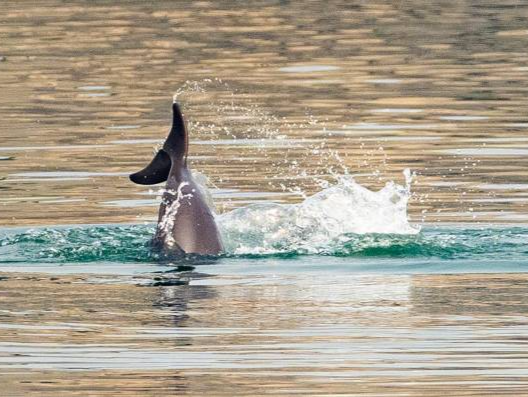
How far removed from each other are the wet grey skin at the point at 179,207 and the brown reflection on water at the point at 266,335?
78 centimetres

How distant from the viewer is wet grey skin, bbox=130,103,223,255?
15.4m

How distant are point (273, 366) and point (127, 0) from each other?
3206 centimetres

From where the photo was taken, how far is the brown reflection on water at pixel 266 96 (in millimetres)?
19688

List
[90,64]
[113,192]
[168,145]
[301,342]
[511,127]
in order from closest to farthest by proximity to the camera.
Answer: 1. [301,342]
2. [168,145]
3. [113,192]
4. [511,127]
5. [90,64]

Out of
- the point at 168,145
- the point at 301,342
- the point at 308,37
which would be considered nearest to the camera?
the point at 301,342

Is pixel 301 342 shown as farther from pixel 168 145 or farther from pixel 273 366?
pixel 168 145

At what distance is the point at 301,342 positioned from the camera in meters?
12.4

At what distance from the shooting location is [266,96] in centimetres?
2688

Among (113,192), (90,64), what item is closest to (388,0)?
(90,64)

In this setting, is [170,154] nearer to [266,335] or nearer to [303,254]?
[303,254]

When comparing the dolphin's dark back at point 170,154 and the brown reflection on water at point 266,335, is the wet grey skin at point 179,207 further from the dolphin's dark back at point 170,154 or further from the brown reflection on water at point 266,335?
the brown reflection on water at point 266,335

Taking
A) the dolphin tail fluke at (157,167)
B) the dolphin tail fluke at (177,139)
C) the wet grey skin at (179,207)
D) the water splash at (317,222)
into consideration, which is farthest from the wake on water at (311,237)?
the dolphin tail fluke at (177,139)

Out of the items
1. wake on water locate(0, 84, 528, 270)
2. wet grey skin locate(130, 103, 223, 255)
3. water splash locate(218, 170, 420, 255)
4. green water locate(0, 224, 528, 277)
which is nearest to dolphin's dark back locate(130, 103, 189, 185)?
wet grey skin locate(130, 103, 223, 255)

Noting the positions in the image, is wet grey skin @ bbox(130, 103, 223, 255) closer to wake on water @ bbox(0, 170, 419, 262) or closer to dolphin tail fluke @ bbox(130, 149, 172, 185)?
dolphin tail fluke @ bbox(130, 149, 172, 185)
